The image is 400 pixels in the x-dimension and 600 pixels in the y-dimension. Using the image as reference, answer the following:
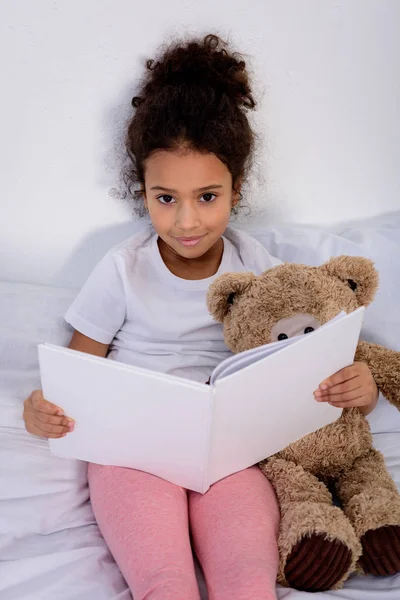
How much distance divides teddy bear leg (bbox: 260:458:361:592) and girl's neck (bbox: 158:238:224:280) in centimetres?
46

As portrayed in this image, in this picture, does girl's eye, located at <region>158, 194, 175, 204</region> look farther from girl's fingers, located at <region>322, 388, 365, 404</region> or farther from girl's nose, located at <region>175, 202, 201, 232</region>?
girl's fingers, located at <region>322, 388, 365, 404</region>

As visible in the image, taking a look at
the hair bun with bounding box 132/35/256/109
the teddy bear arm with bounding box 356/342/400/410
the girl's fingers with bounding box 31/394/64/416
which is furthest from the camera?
the hair bun with bounding box 132/35/256/109

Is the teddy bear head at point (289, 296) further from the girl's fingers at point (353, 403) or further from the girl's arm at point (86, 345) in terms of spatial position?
the girl's arm at point (86, 345)

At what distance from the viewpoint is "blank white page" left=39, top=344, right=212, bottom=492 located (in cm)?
82

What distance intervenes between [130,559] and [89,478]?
0.20m

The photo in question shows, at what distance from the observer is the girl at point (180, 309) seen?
875 mm

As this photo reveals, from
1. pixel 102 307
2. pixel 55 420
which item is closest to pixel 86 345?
pixel 102 307

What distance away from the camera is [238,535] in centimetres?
89

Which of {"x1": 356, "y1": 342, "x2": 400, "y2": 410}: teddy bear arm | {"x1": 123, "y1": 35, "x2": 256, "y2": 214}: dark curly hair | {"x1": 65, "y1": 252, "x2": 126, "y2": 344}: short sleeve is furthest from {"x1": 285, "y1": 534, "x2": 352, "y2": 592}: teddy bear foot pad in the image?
{"x1": 123, "y1": 35, "x2": 256, "y2": 214}: dark curly hair

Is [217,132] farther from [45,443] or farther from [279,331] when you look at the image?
[45,443]

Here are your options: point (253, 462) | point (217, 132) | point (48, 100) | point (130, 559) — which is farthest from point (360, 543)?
point (48, 100)

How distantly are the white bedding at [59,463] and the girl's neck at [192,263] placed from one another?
0.17m

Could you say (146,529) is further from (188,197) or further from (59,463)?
(188,197)

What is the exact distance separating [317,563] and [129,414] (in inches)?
→ 12.4
